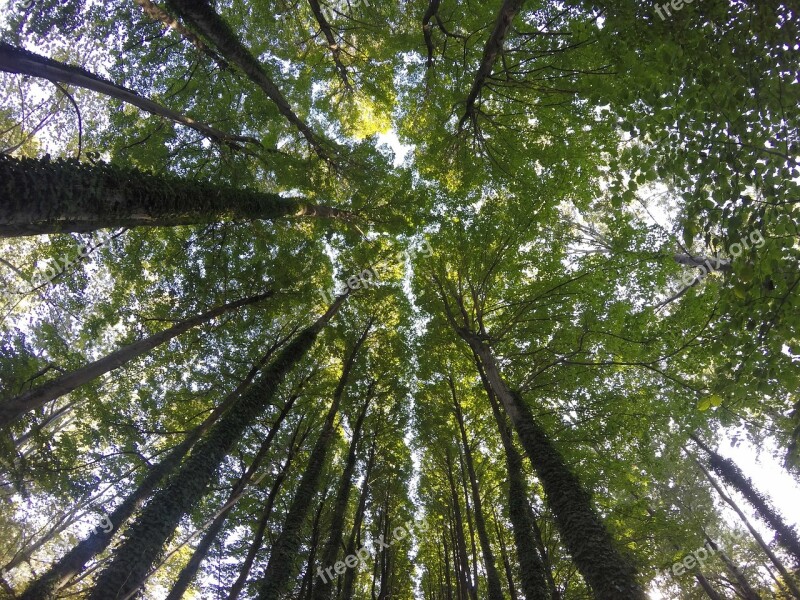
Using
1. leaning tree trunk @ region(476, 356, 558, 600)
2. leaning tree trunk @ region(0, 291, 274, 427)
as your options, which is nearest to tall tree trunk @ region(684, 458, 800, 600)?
leaning tree trunk @ region(476, 356, 558, 600)

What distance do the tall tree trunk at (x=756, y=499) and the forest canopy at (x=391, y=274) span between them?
0.36 feet

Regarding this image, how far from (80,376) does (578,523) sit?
8867mm

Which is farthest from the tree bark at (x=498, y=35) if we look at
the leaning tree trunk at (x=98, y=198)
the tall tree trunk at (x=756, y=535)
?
the tall tree trunk at (x=756, y=535)

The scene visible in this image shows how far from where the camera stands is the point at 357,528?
11.9 m

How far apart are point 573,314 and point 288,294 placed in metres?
7.86

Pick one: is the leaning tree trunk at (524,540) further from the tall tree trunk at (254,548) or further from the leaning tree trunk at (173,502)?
the tall tree trunk at (254,548)

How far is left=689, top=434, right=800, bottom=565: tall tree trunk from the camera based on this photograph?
44.5 feet

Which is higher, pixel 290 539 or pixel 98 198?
pixel 98 198

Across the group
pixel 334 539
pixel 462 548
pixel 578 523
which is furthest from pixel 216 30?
pixel 462 548

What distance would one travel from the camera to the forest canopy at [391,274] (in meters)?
3.59

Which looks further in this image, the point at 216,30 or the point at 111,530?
the point at 111,530

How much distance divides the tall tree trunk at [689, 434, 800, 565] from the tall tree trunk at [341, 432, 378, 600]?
39.6ft

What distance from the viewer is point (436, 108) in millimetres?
9859

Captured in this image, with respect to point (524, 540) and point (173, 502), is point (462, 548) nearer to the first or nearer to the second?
point (524, 540)
